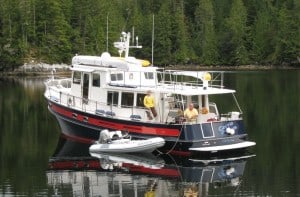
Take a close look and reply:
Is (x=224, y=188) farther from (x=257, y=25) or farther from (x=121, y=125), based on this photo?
(x=257, y=25)

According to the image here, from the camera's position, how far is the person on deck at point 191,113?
2777 centimetres

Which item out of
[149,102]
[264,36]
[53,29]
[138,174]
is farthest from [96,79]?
[264,36]

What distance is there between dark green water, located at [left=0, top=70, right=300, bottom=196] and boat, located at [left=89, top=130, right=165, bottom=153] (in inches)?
45.1

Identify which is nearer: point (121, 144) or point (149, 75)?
point (121, 144)

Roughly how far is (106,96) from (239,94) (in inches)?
890

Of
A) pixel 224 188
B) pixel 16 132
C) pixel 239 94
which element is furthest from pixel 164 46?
pixel 224 188

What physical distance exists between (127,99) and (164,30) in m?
84.2

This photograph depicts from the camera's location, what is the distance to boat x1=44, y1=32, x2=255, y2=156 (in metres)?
27.7

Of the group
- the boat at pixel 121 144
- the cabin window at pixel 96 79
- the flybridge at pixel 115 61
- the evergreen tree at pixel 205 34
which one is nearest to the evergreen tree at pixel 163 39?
the evergreen tree at pixel 205 34

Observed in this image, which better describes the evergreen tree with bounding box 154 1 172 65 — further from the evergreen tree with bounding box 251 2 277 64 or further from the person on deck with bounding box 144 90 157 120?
the person on deck with bounding box 144 90 157 120

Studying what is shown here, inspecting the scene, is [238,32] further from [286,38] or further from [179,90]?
[179,90]

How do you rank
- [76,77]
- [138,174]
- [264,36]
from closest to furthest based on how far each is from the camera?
[138,174] → [76,77] → [264,36]

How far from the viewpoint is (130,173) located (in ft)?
81.3

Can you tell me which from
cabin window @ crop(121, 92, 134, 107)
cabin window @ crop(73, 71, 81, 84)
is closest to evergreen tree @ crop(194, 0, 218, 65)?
cabin window @ crop(73, 71, 81, 84)
